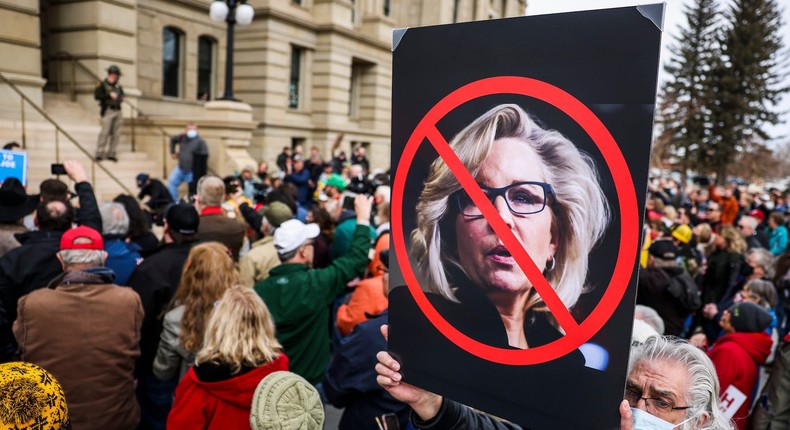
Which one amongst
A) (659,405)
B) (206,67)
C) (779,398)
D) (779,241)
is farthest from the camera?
(206,67)

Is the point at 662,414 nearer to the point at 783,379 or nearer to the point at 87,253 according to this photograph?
the point at 783,379

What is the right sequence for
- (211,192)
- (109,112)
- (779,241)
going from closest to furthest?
(211,192)
(779,241)
(109,112)

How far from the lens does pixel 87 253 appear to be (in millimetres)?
3557

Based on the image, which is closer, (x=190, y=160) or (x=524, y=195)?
(x=524, y=195)

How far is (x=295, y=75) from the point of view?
916 inches

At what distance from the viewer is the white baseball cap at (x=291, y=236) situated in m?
4.28

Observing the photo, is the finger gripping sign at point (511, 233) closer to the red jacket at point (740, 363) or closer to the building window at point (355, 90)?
the red jacket at point (740, 363)

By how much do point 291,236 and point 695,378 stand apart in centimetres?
299

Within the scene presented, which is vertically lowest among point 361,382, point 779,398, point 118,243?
point 779,398

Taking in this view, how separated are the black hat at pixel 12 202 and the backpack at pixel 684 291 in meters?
5.80

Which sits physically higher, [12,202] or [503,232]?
[503,232]

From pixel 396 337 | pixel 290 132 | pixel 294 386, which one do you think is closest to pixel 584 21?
pixel 396 337

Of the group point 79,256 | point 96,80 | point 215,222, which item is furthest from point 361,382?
point 96,80

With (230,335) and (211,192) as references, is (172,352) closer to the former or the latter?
(230,335)
